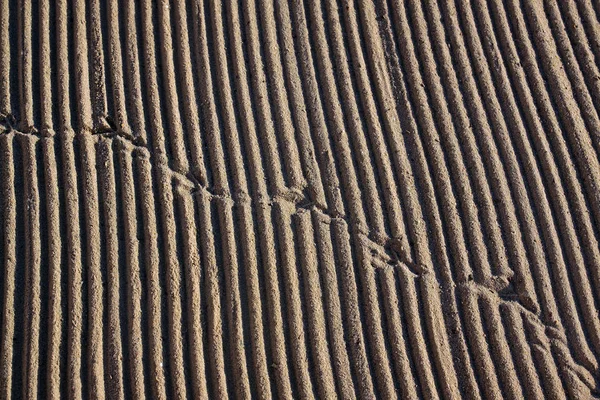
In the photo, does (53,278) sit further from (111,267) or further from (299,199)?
(299,199)

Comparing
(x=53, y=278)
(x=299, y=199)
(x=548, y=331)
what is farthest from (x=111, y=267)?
(x=548, y=331)

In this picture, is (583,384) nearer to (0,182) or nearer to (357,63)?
(357,63)

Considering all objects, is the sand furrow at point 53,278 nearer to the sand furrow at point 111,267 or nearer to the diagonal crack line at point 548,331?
the sand furrow at point 111,267

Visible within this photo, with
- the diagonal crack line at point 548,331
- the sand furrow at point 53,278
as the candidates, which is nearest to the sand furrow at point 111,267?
the sand furrow at point 53,278

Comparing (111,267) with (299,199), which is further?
(299,199)

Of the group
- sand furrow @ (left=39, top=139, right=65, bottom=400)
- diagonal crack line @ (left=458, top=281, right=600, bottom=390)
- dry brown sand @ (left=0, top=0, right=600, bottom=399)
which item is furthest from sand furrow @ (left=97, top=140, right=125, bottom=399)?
diagonal crack line @ (left=458, top=281, right=600, bottom=390)

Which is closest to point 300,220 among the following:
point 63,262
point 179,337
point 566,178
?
point 179,337

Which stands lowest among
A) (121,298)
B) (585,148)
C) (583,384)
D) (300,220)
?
(583,384)

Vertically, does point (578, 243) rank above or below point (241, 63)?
below
